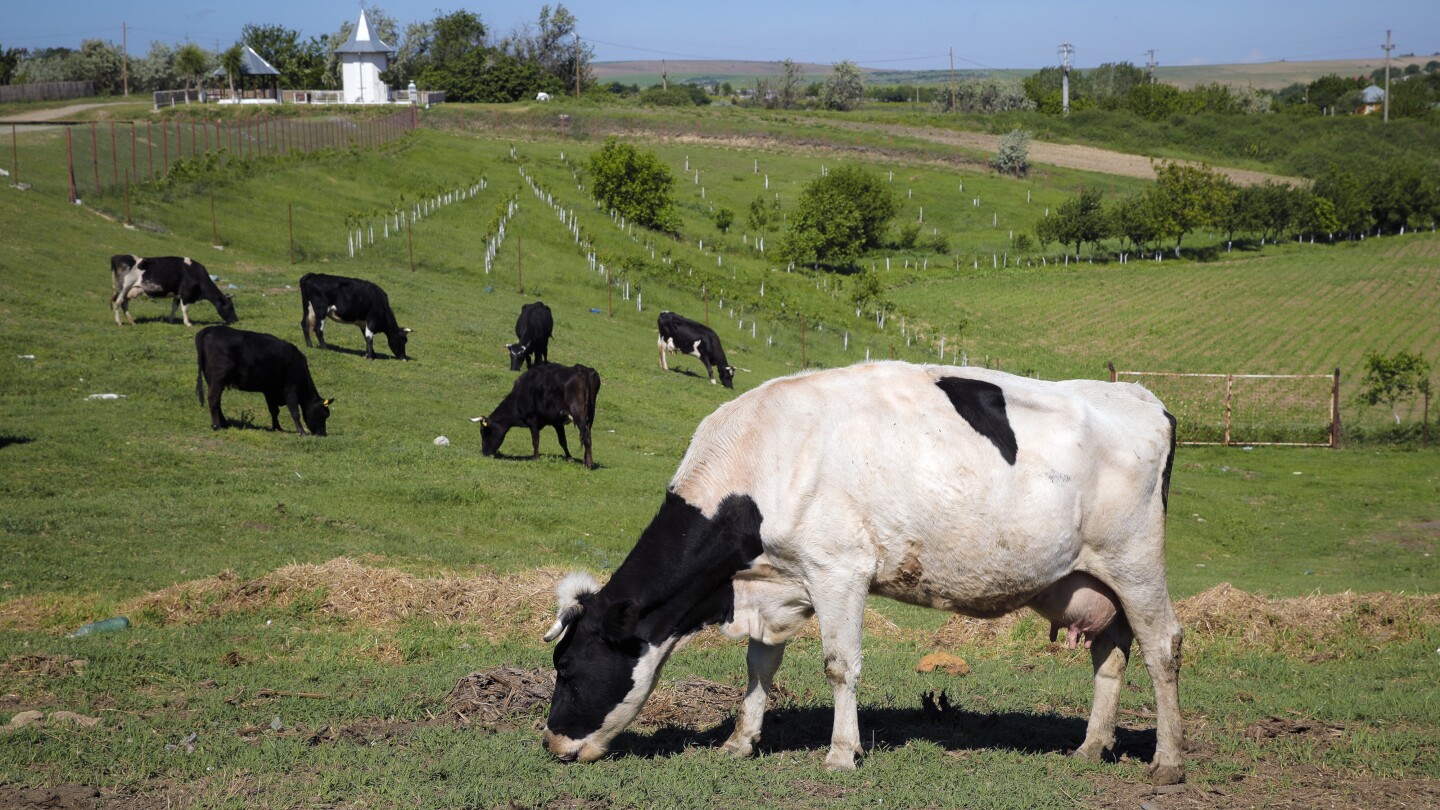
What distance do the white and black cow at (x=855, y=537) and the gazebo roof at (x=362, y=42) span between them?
113859mm

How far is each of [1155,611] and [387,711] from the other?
5.61 metres

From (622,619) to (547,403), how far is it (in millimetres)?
16019

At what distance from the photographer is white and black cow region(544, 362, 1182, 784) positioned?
8203mm

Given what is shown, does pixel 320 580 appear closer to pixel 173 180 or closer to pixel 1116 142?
pixel 173 180

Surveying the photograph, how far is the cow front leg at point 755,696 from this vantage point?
28.2 feet

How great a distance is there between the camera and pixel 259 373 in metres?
22.4

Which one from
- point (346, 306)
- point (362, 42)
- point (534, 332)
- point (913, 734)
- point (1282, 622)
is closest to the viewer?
point (913, 734)

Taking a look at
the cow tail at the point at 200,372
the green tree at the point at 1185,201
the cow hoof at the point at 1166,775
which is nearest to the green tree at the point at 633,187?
the green tree at the point at 1185,201

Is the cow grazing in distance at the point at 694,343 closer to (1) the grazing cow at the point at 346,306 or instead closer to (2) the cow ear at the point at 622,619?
(1) the grazing cow at the point at 346,306

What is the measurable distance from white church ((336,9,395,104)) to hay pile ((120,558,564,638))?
106763 millimetres

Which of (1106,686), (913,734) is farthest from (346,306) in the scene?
(1106,686)

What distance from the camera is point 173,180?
48.2m

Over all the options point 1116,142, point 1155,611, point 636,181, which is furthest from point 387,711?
point 1116,142

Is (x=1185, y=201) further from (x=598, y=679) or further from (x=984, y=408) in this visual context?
(x=598, y=679)
